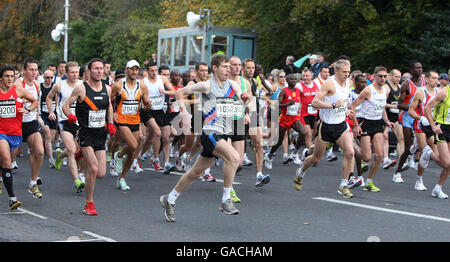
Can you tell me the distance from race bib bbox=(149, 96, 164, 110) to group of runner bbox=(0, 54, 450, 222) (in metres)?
0.02

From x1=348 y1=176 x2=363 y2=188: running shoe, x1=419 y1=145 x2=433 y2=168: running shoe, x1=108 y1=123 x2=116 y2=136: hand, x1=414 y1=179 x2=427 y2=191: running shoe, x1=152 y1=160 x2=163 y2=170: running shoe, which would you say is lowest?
x1=152 y1=160 x2=163 y2=170: running shoe

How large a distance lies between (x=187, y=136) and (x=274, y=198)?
9.81 ft

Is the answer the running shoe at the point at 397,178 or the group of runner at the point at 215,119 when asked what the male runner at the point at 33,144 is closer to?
the group of runner at the point at 215,119

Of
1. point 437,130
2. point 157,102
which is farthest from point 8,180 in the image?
point 437,130

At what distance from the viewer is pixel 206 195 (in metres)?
10.6

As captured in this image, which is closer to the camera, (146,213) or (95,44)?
(146,213)

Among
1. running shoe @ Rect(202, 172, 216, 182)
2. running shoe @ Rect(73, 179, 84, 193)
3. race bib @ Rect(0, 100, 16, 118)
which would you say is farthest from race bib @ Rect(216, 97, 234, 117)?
running shoe @ Rect(202, 172, 216, 182)

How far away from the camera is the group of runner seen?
8.70 meters

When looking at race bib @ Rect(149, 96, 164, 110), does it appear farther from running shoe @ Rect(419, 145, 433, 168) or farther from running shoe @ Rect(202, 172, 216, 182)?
running shoe @ Rect(419, 145, 433, 168)

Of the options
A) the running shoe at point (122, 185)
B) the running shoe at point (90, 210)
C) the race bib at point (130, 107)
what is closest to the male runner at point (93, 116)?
the running shoe at point (90, 210)

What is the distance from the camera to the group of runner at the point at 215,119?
28.6 feet

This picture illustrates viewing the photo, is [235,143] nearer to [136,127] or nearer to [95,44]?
[136,127]

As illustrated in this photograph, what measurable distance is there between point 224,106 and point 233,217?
1362mm
